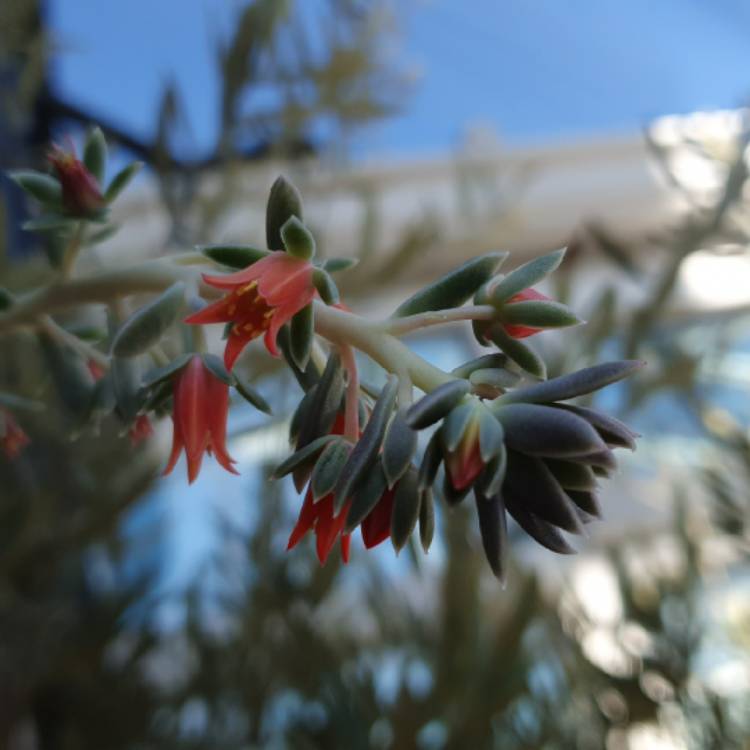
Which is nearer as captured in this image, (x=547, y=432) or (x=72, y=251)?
(x=547, y=432)

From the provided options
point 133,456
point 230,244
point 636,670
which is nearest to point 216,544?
point 133,456

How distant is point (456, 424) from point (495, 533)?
26 mm

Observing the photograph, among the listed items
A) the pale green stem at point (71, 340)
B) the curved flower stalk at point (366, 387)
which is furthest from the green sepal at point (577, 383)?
the pale green stem at point (71, 340)

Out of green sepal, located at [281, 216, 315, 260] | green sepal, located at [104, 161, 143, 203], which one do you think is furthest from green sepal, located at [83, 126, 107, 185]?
green sepal, located at [281, 216, 315, 260]

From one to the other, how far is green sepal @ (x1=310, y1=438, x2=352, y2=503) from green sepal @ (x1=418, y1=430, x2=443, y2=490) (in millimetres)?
25

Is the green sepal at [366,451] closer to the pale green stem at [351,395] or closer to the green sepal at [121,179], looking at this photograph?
the pale green stem at [351,395]

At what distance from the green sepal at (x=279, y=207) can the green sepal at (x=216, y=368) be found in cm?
3

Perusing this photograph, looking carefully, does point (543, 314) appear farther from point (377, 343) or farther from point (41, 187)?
point (41, 187)

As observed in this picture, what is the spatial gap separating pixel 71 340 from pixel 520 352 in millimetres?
148

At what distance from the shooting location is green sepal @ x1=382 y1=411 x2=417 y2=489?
19 centimetres

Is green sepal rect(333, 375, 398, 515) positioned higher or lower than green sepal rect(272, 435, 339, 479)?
higher

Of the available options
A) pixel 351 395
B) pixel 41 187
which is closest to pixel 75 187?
pixel 41 187

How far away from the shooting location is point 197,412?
0.80ft

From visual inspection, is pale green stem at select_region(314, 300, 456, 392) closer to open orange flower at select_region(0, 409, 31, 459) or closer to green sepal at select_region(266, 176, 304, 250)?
green sepal at select_region(266, 176, 304, 250)
